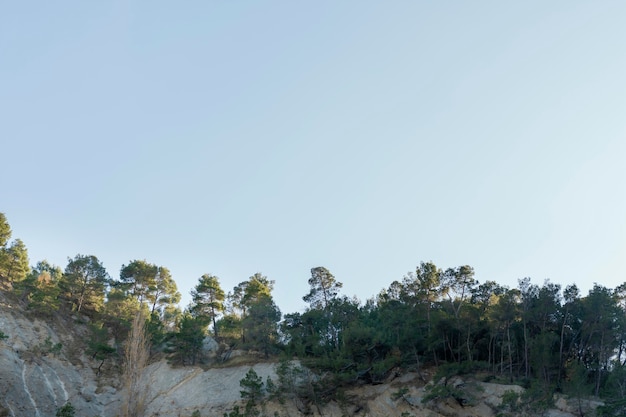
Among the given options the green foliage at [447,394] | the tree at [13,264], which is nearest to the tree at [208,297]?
the tree at [13,264]

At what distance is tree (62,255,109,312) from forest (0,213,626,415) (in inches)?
5.2

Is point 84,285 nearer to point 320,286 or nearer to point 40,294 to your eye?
point 40,294

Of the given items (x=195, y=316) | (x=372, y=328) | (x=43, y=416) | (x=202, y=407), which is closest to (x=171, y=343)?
(x=195, y=316)

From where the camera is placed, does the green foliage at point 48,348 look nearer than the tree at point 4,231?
Yes

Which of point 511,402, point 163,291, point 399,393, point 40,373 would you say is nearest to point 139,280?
point 163,291

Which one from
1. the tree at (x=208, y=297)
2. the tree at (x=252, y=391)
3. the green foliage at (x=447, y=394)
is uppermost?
the tree at (x=208, y=297)

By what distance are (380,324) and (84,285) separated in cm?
3937

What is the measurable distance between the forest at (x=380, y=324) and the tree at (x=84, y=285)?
0.44ft

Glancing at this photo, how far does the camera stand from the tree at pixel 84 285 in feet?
215

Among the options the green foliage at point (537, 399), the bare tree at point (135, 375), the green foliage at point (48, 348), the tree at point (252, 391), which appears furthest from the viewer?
the green foliage at point (48, 348)

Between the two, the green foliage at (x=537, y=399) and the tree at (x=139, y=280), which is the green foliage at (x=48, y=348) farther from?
the green foliage at (x=537, y=399)

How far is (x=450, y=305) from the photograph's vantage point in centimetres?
5516

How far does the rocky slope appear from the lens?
4334 centimetres

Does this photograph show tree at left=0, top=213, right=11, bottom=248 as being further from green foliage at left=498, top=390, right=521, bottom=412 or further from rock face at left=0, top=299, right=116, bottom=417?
green foliage at left=498, top=390, right=521, bottom=412
